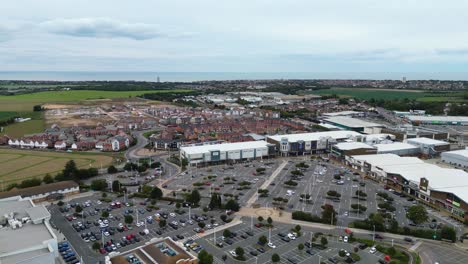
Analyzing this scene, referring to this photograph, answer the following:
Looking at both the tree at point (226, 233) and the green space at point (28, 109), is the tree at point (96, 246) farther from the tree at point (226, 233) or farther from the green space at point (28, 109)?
the green space at point (28, 109)

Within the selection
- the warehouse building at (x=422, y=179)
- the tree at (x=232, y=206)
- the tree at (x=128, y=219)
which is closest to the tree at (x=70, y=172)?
the tree at (x=128, y=219)

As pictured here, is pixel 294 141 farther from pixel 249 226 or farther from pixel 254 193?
pixel 249 226

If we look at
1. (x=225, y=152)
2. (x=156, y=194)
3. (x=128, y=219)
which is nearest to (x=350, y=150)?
(x=225, y=152)

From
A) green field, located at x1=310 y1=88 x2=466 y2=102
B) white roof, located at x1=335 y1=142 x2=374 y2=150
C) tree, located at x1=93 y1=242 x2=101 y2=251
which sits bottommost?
tree, located at x1=93 y1=242 x2=101 y2=251

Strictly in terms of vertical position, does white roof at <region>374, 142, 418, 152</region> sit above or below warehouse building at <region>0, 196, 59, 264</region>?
above

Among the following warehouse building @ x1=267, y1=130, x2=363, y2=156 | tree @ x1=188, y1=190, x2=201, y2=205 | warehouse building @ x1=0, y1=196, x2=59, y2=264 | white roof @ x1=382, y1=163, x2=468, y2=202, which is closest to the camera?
warehouse building @ x1=0, y1=196, x2=59, y2=264

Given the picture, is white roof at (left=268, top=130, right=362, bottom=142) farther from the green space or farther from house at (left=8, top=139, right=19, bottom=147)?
the green space

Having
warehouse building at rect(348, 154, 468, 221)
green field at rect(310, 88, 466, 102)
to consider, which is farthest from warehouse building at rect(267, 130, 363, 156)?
green field at rect(310, 88, 466, 102)

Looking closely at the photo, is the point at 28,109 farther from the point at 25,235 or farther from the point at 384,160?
the point at 384,160
